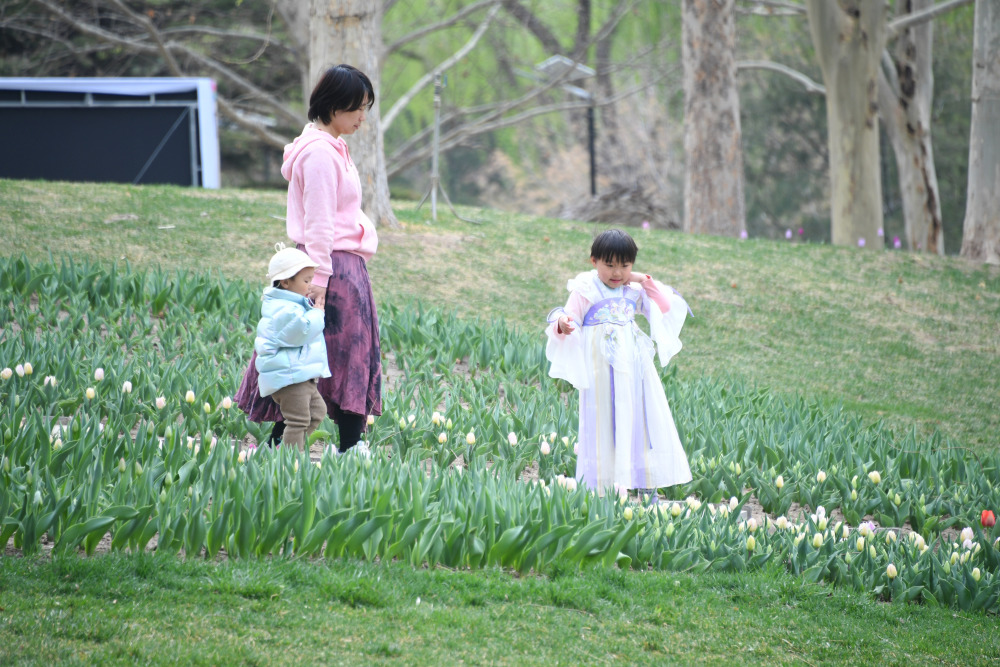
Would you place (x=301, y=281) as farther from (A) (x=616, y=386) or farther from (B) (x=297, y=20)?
(B) (x=297, y=20)

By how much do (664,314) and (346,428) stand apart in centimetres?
149

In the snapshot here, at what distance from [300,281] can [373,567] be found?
3.93ft

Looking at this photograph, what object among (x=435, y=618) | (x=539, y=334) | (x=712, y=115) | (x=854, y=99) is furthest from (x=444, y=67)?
(x=435, y=618)

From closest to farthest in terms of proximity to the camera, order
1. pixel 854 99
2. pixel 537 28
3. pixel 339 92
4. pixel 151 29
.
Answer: pixel 339 92
pixel 854 99
pixel 151 29
pixel 537 28

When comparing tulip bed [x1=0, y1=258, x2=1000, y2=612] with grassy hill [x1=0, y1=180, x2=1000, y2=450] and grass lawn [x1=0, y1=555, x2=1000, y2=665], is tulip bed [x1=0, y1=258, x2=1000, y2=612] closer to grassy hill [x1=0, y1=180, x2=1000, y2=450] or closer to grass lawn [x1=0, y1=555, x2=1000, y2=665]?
grass lawn [x1=0, y1=555, x2=1000, y2=665]

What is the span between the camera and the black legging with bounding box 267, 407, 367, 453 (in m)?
4.31

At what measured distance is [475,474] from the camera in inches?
156

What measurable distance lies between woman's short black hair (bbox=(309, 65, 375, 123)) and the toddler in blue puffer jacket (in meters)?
0.60

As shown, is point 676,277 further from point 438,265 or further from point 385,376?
point 385,376

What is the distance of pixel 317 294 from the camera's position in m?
3.98

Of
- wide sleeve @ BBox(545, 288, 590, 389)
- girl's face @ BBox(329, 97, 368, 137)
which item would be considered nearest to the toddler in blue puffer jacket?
girl's face @ BBox(329, 97, 368, 137)

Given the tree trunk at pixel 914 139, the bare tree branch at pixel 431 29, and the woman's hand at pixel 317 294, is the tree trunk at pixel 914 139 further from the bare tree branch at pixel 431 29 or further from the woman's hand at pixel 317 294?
the woman's hand at pixel 317 294

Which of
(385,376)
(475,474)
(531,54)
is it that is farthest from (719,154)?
(531,54)

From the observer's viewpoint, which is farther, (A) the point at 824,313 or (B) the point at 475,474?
(A) the point at 824,313
